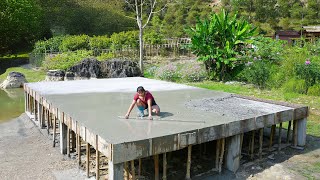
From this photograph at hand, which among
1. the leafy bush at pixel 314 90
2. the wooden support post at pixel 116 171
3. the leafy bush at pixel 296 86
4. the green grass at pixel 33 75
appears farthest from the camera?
the green grass at pixel 33 75

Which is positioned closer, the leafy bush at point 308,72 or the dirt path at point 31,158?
the dirt path at point 31,158

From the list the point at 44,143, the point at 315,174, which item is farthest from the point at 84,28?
the point at 315,174

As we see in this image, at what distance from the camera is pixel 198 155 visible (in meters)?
7.92

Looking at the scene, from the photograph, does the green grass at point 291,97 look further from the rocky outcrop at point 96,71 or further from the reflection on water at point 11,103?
the reflection on water at point 11,103

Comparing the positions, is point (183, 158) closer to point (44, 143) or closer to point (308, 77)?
point (44, 143)

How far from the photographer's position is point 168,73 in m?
17.6

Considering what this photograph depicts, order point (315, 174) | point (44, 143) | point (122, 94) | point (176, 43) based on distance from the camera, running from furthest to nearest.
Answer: point (176, 43), point (122, 94), point (44, 143), point (315, 174)

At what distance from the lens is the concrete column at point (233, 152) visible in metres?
6.80

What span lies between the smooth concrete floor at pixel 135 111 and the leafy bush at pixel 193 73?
19.8 ft

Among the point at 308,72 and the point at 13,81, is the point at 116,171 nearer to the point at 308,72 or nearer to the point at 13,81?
the point at 308,72

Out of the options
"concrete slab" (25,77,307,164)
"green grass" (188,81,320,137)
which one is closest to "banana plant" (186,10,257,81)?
"green grass" (188,81,320,137)

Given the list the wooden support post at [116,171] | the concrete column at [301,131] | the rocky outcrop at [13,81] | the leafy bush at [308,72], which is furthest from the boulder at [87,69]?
the wooden support post at [116,171]

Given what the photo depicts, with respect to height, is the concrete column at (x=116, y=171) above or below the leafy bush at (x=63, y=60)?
below

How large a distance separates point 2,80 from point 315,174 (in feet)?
64.2
